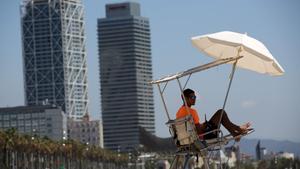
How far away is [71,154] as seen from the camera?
185500 mm

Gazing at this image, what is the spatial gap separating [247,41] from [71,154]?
173 metres

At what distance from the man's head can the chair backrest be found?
0.23 metres

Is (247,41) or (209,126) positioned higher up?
(247,41)

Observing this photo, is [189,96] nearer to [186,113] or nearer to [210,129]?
[186,113]

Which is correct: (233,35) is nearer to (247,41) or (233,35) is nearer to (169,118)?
(247,41)

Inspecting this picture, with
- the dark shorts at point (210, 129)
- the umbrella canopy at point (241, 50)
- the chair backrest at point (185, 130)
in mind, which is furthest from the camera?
the dark shorts at point (210, 129)

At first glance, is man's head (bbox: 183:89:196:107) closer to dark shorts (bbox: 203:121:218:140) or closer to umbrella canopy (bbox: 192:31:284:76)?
dark shorts (bbox: 203:121:218:140)

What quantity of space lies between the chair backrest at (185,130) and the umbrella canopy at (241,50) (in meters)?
1.00

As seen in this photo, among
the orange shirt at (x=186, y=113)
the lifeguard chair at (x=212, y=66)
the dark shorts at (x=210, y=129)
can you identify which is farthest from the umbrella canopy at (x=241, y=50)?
the dark shorts at (x=210, y=129)

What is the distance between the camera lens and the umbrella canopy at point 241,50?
13.6 meters

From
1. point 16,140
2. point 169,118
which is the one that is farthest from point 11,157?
point 169,118

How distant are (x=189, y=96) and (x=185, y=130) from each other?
431mm

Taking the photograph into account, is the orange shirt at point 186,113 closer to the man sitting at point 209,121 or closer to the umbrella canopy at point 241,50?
the man sitting at point 209,121

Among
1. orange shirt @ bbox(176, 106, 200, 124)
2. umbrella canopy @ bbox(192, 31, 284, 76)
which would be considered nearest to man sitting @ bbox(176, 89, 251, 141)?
orange shirt @ bbox(176, 106, 200, 124)
